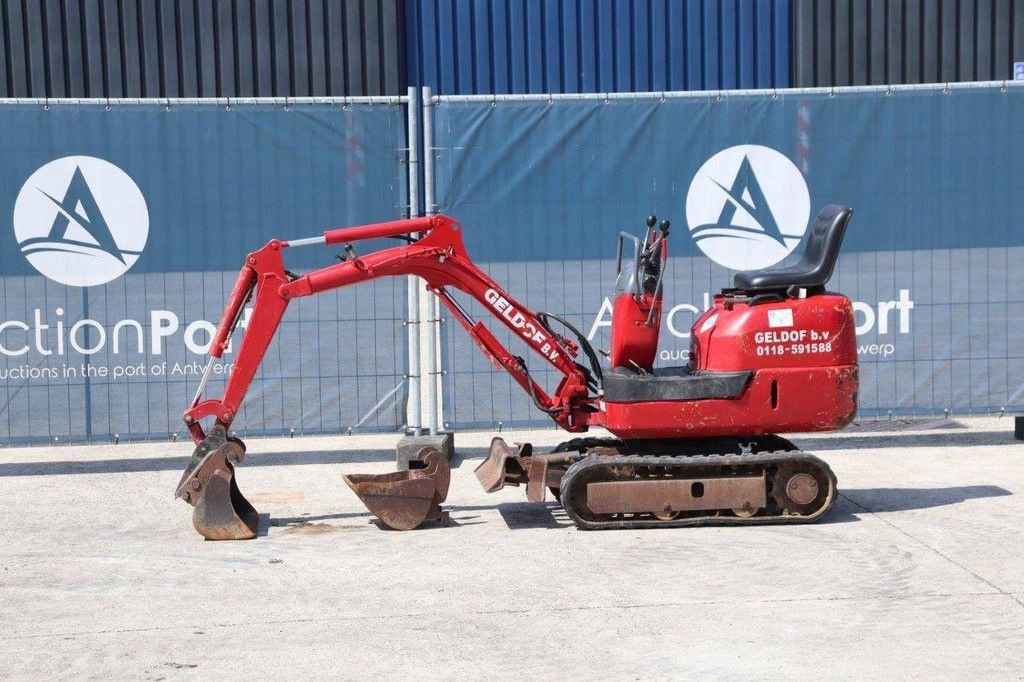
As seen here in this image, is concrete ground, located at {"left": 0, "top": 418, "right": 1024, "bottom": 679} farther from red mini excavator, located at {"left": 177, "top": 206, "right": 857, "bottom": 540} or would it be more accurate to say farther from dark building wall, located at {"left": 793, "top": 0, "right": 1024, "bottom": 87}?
dark building wall, located at {"left": 793, "top": 0, "right": 1024, "bottom": 87}

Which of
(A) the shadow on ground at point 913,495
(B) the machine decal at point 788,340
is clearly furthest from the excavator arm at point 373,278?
(A) the shadow on ground at point 913,495

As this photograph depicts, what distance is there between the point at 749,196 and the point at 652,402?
289 centimetres

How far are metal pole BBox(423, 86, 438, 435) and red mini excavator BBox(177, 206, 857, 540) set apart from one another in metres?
2.13

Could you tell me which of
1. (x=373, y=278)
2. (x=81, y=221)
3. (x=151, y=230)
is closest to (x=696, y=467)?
(x=373, y=278)

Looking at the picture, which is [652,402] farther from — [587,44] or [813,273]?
[587,44]

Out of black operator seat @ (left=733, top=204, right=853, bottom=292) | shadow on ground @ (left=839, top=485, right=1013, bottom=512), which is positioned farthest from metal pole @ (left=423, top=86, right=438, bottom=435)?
shadow on ground @ (left=839, top=485, right=1013, bottom=512)

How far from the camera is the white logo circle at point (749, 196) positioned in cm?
992

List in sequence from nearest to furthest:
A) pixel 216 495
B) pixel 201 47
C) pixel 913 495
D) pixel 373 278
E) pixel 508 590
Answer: pixel 508 590 → pixel 216 495 → pixel 373 278 → pixel 913 495 → pixel 201 47

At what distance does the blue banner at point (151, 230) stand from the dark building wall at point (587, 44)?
6.09 meters

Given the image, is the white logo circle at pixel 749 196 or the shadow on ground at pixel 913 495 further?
the white logo circle at pixel 749 196

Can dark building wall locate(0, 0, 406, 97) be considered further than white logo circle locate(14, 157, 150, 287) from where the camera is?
Yes

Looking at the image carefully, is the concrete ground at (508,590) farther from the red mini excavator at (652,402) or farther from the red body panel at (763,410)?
the red body panel at (763,410)

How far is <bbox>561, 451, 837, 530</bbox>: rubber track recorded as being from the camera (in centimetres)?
740

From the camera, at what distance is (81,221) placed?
32.0 feet
